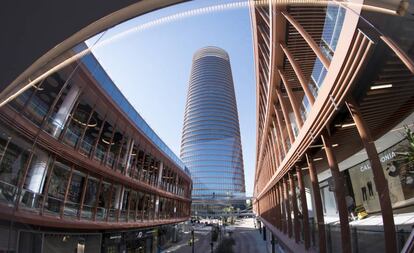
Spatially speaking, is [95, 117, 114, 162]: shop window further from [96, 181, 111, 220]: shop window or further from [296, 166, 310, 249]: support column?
[296, 166, 310, 249]: support column

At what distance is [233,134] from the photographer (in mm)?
92062

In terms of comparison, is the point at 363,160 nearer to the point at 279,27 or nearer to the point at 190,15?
the point at 279,27

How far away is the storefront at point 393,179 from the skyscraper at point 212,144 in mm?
21769

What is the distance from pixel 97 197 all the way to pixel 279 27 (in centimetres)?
1507

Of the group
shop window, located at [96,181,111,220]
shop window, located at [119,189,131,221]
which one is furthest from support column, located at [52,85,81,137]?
shop window, located at [119,189,131,221]

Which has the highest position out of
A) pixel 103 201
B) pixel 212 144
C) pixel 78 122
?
pixel 212 144

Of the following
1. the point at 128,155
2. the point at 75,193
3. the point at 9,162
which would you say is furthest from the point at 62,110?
the point at 128,155

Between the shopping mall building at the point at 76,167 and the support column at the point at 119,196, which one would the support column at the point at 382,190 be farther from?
the support column at the point at 119,196

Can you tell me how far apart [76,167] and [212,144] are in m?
96.7

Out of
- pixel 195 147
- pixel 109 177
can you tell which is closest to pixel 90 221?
pixel 109 177

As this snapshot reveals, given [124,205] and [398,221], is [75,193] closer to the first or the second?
[124,205]

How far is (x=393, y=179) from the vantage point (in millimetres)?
10727

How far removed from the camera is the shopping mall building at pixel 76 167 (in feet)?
17.2

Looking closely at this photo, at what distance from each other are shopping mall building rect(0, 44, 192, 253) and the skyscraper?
16.6 meters
